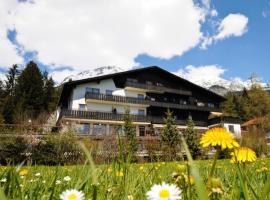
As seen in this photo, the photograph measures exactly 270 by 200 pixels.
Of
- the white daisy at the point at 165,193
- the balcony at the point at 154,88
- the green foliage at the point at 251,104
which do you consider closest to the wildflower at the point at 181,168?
the white daisy at the point at 165,193

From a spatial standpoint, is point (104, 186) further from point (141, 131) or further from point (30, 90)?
point (30, 90)

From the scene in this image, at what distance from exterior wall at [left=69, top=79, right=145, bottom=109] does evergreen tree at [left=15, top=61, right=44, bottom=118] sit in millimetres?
→ 13622

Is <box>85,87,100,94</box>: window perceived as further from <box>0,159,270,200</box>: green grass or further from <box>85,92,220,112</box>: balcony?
<box>0,159,270,200</box>: green grass

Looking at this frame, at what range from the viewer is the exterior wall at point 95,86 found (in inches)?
1369

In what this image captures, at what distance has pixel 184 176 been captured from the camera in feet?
2.98

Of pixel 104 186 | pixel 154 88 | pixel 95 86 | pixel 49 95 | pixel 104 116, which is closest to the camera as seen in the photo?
pixel 104 186

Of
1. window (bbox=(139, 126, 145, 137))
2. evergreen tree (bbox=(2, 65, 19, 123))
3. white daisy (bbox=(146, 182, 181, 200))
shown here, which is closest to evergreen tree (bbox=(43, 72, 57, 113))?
evergreen tree (bbox=(2, 65, 19, 123))

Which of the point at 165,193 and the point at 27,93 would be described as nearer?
the point at 165,193

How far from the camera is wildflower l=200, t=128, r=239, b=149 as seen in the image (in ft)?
2.81

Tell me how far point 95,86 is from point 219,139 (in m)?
35.6

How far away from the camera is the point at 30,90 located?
1924 inches

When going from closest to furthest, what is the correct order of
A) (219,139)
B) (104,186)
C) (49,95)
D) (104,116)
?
(219,139), (104,186), (104,116), (49,95)

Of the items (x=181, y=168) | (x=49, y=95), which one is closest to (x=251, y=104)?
(x=49, y=95)

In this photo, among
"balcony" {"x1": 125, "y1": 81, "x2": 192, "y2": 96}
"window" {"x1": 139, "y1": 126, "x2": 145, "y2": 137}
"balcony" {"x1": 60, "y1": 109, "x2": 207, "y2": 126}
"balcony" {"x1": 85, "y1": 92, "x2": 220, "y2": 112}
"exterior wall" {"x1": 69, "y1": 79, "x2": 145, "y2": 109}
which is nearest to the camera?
"balcony" {"x1": 60, "y1": 109, "x2": 207, "y2": 126}
